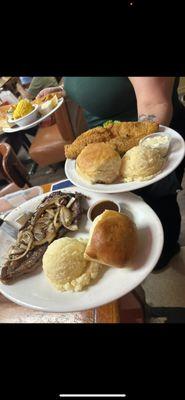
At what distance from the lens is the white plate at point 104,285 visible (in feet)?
1.79

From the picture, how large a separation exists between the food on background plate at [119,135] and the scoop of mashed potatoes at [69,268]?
306 mm

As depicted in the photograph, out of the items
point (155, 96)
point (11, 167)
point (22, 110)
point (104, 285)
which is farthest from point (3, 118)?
point (104, 285)

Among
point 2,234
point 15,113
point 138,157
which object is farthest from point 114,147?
point 15,113

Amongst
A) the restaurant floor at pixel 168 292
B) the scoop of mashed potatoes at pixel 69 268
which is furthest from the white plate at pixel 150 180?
the restaurant floor at pixel 168 292

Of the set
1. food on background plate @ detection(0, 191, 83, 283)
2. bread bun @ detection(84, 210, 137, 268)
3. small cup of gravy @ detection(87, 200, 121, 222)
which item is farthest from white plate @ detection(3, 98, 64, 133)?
bread bun @ detection(84, 210, 137, 268)

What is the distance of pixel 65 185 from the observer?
855 millimetres

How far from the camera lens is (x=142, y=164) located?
670 millimetres

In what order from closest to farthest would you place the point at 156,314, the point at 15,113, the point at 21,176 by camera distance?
1. the point at 156,314
2. the point at 21,176
3. the point at 15,113

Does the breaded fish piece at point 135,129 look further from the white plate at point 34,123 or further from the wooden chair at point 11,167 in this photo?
the white plate at point 34,123

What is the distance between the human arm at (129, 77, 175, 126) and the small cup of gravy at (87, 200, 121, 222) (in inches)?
11.1

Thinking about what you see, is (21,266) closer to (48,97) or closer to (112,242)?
(112,242)

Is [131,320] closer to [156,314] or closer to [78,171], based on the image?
[156,314]

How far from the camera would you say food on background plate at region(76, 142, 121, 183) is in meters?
0.69

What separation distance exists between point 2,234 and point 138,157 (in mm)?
383
